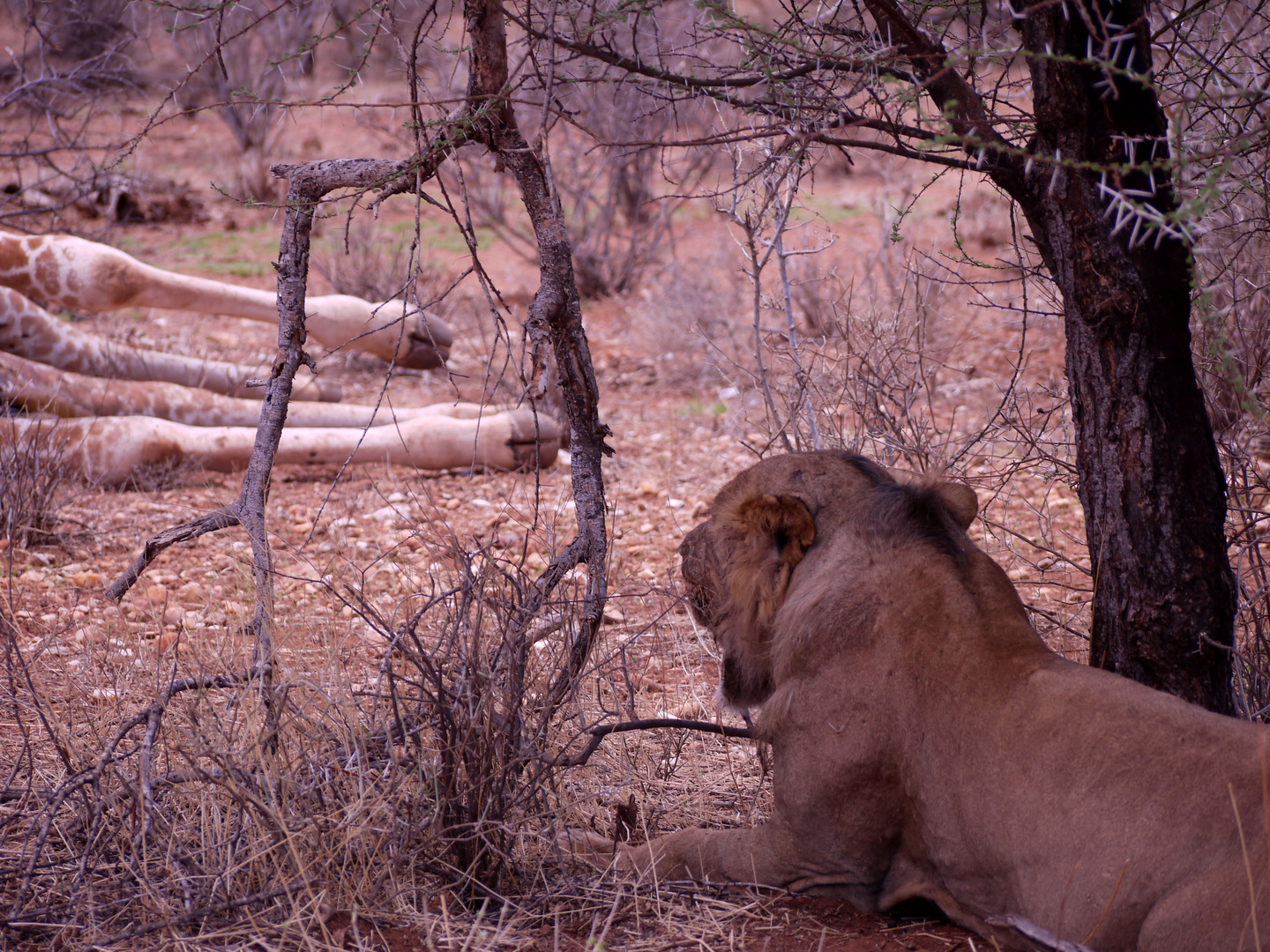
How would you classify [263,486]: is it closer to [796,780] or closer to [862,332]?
[796,780]

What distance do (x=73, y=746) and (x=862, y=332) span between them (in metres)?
3.69

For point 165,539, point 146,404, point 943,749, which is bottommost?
point 943,749

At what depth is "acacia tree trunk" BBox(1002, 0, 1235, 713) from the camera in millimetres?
2791

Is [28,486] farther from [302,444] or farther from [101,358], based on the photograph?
[101,358]

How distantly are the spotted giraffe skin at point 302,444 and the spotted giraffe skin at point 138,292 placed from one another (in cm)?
58

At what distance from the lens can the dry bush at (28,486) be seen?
6008mm

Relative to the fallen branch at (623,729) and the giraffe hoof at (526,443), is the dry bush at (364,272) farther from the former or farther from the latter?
the fallen branch at (623,729)

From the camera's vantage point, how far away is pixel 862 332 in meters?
5.30

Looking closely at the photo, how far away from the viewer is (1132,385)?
9.52 feet

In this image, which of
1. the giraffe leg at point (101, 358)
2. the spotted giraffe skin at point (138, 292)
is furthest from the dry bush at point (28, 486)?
the spotted giraffe skin at point (138, 292)

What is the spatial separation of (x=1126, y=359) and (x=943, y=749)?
1.14 m

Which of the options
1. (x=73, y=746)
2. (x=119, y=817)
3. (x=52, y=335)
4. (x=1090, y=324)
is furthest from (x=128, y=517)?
(x=1090, y=324)

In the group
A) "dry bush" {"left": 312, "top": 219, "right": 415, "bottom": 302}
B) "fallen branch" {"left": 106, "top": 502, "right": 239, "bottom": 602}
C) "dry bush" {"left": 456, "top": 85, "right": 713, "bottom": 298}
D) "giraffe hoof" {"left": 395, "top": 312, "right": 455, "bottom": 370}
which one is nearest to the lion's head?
"fallen branch" {"left": 106, "top": 502, "right": 239, "bottom": 602}

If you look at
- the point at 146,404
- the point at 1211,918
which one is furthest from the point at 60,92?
the point at 1211,918
